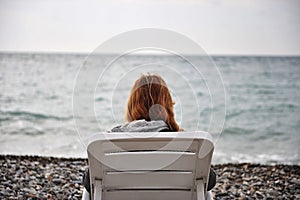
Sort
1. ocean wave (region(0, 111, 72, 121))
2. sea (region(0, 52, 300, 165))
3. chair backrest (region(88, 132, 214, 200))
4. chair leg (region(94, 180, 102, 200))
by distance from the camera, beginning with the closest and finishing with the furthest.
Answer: chair backrest (region(88, 132, 214, 200)), chair leg (region(94, 180, 102, 200)), sea (region(0, 52, 300, 165)), ocean wave (region(0, 111, 72, 121))

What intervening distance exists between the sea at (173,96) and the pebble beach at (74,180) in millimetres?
617

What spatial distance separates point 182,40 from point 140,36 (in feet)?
0.77

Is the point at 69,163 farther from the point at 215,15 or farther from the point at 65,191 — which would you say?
the point at 215,15

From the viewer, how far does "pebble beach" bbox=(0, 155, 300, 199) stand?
4.85m

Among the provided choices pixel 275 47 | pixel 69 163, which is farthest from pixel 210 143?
pixel 275 47

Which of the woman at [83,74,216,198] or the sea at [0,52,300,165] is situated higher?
the woman at [83,74,216,198]

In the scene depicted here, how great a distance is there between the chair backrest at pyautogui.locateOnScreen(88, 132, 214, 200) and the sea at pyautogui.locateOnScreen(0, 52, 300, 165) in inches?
7.1

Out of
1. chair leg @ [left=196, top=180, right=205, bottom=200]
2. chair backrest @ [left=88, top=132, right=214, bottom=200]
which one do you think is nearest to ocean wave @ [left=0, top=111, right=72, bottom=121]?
chair backrest @ [left=88, top=132, right=214, bottom=200]

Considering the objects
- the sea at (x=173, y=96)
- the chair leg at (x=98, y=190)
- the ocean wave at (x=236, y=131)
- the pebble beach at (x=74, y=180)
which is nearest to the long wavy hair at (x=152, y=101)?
the sea at (x=173, y=96)

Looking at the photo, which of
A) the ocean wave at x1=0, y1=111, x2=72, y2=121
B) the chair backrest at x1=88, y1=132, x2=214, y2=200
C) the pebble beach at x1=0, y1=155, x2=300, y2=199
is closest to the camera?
the chair backrest at x1=88, y1=132, x2=214, y2=200

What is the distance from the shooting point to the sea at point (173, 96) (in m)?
3.02

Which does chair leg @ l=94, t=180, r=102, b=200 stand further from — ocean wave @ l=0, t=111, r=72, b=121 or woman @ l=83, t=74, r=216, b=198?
ocean wave @ l=0, t=111, r=72, b=121

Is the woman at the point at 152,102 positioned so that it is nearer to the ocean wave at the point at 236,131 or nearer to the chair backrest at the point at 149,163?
the chair backrest at the point at 149,163

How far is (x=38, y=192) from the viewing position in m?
4.78
